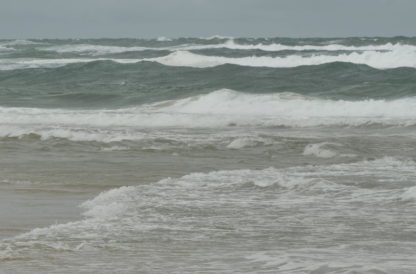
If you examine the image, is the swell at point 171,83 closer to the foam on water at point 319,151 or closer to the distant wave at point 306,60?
the distant wave at point 306,60

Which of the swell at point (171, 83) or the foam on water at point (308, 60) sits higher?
the foam on water at point (308, 60)

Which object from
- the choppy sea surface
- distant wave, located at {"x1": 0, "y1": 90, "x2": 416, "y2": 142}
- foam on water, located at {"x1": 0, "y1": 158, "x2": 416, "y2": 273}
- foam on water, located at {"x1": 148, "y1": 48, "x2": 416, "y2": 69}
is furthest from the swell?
foam on water, located at {"x1": 0, "y1": 158, "x2": 416, "y2": 273}

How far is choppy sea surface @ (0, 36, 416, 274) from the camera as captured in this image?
5.90 m

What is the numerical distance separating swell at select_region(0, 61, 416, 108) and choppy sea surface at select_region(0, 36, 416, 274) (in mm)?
2189

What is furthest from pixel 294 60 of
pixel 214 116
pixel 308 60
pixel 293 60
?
pixel 214 116

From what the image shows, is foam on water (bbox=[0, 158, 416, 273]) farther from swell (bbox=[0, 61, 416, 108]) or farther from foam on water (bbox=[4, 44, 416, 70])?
foam on water (bbox=[4, 44, 416, 70])

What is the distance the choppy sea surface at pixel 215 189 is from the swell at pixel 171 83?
2189 millimetres

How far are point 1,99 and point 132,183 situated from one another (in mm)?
17633

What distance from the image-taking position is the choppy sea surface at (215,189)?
19.4 feet

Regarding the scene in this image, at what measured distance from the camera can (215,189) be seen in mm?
8844

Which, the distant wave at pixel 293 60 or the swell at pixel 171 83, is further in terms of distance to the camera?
the distant wave at pixel 293 60

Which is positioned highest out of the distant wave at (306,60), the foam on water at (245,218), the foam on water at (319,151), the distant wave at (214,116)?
the distant wave at (306,60)

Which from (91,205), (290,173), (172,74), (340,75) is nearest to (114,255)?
(91,205)

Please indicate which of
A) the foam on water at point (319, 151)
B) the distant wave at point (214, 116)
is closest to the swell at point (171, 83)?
the distant wave at point (214, 116)
